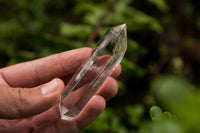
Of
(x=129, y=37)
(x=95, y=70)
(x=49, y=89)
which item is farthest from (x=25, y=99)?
(x=129, y=37)

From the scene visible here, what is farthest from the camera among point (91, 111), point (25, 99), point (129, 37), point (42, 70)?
point (129, 37)

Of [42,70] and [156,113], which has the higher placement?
[156,113]

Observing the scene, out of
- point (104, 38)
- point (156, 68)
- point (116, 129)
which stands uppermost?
point (104, 38)

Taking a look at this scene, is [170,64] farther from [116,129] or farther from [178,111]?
[178,111]

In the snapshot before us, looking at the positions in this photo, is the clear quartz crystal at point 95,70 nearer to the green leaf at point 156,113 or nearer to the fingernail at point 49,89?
the fingernail at point 49,89

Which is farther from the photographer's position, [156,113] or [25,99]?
[25,99]

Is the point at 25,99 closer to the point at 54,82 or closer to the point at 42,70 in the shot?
the point at 54,82

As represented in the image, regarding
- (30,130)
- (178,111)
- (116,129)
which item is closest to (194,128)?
(178,111)
